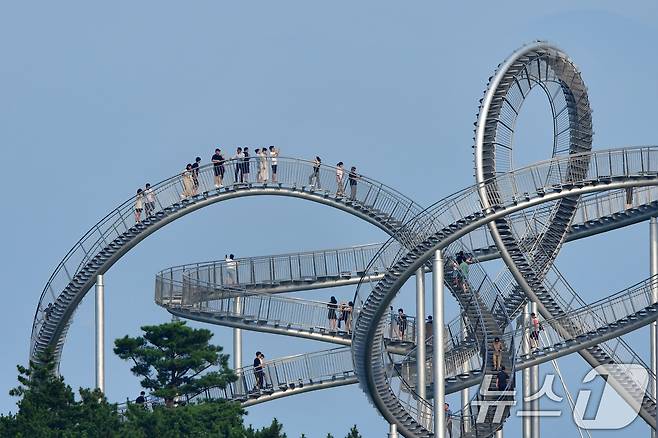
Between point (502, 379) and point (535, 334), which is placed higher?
point (535, 334)

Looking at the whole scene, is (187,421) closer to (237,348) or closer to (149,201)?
(149,201)

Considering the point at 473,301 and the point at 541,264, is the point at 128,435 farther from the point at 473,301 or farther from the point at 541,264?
the point at 541,264

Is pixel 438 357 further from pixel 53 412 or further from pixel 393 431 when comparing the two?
pixel 53 412

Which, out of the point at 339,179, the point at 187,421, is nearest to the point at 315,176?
the point at 339,179

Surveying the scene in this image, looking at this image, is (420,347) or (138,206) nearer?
(420,347)

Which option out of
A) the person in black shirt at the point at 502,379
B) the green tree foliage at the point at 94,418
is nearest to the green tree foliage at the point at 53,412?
the green tree foliage at the point at 94,418

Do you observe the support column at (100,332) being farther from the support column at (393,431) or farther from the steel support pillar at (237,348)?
the support column at (393,431)
